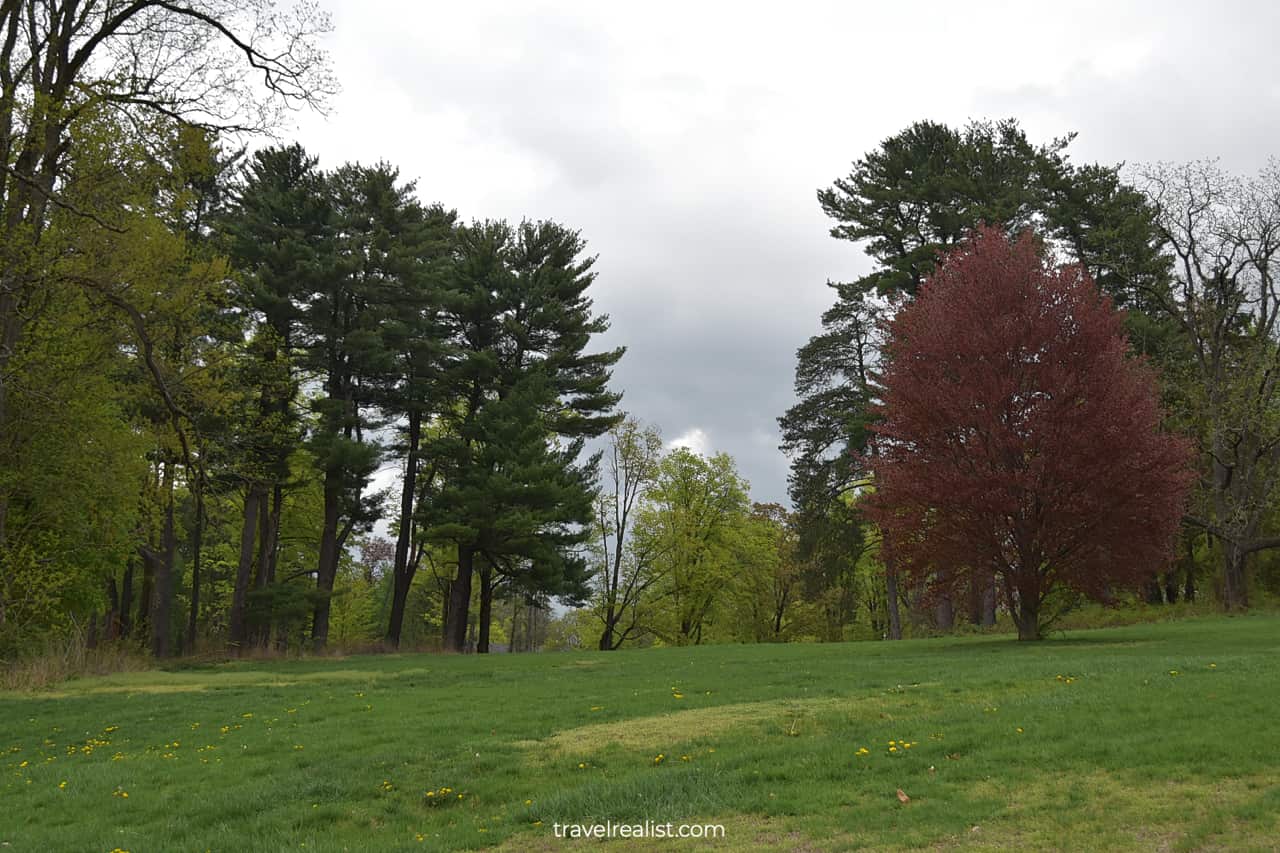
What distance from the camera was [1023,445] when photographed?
20562 mm

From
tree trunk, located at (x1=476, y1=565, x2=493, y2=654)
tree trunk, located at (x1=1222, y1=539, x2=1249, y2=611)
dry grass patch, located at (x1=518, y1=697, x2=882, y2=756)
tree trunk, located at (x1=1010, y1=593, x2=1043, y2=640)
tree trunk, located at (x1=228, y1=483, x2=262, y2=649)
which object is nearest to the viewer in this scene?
dry grass patch, located at (x1=518, y1=697, x2=882, y2=756)

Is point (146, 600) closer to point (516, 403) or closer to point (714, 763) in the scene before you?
point (516, 403)

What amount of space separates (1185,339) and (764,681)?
29.7m

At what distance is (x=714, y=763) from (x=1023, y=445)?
15.2m

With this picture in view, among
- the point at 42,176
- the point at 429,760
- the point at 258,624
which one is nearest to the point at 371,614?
the point at 258,624

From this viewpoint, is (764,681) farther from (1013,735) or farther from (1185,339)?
(1185,339)

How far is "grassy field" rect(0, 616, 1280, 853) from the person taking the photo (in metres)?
6.44

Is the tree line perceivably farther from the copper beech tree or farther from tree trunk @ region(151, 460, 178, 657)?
tree trunk @ region(151, 460, 178, 657)

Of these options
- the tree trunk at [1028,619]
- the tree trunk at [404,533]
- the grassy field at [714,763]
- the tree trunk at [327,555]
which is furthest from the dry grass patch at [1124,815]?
the tree trunk at [404,533]

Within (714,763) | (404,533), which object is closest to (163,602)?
(404,533)

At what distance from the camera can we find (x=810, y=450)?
39.1 meters

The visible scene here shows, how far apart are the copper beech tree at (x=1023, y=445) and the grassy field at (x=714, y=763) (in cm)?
508

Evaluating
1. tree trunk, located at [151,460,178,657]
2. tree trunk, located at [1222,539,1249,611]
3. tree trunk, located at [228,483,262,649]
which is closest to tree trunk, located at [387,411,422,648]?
tree trunk, located at [228,483,262,649]

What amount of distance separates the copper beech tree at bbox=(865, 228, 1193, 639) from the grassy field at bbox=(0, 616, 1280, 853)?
508 centimetres
